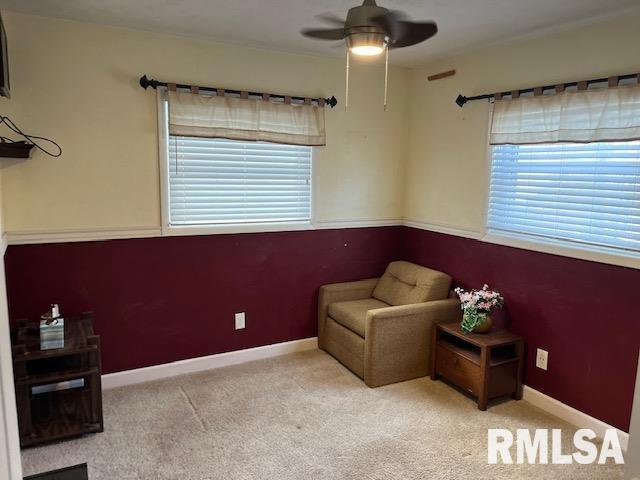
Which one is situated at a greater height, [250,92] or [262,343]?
[250,92]

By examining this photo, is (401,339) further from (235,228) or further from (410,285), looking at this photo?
(235,228)

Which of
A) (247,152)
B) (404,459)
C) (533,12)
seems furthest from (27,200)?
(533,12)

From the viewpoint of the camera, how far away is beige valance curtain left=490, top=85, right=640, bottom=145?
97.1 inches

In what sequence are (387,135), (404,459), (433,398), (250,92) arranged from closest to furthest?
(404,459) → (433,398) → (250,92) → (387,135)

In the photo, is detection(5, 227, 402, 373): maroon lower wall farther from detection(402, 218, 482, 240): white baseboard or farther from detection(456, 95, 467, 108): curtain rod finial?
detection(456, 95, 467, 108): curtain rod finial

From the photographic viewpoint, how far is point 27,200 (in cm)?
282

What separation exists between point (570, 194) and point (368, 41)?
5.65ft

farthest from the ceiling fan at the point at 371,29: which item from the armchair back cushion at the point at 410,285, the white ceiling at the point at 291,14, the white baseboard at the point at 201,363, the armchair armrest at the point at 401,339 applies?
the white baseboard at the point at 201,363

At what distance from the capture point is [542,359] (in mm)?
3033

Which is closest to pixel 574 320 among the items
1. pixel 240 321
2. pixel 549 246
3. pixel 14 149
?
pixel 549 246

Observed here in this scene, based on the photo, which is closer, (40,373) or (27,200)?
(40,373)

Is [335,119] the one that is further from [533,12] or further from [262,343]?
[262,343]

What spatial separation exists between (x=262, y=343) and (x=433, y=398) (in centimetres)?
139

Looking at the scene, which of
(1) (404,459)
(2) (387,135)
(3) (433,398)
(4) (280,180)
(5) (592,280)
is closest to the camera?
(1) (404,459)
